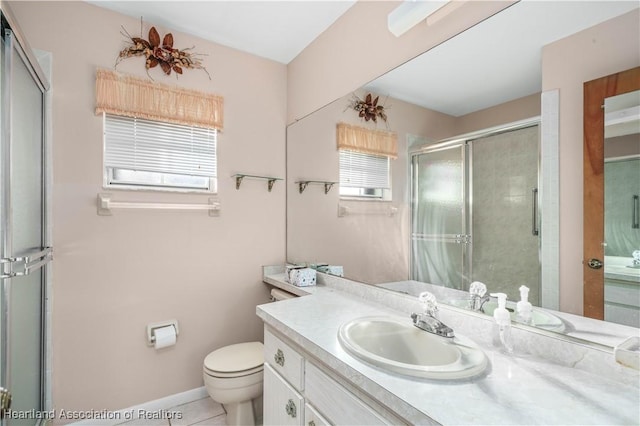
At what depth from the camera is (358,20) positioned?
6.00 ft

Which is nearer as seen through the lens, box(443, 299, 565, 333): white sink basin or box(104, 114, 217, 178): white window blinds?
box(443, 299, 565, 333): white sink basin

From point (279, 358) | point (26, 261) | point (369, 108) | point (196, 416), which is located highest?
point (369, 108)

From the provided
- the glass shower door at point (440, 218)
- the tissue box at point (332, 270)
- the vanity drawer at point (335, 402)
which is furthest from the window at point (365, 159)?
the vanity drawer at point (335, 402)

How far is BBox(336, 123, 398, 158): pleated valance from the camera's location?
1623 mm

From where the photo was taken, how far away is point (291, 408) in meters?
1.25

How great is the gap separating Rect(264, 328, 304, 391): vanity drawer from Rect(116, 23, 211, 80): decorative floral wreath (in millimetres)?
1800

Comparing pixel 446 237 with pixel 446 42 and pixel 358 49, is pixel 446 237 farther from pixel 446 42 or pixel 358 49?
pixel 358 49

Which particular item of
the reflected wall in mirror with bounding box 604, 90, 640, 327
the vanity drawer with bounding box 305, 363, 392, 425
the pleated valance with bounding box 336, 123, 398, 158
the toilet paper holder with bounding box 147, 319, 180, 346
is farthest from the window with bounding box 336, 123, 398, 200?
the toilet paper holder with bounding box 147, 319, 180, 346

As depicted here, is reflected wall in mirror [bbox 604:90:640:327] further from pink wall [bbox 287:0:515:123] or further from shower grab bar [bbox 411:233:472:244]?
pink wall [bbox 287:0:515:123]

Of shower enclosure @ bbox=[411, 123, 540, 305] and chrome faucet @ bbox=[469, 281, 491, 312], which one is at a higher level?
shower enclosure @ bbox=[411, 123, 540, 305]

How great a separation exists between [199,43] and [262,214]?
4.23 ft

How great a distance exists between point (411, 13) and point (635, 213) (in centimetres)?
107

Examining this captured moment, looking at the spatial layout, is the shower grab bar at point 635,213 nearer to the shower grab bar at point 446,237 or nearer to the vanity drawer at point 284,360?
the shower grab bar at point 446,237

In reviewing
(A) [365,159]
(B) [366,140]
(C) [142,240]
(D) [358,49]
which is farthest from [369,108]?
(C) [142,240]
